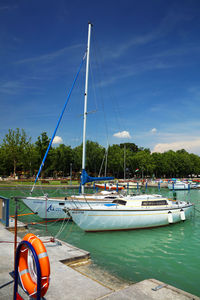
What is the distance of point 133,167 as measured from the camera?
10256 centimetres

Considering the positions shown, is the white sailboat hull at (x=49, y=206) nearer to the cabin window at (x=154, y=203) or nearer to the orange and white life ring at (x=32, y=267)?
the cabin window at (x=154, y=203)

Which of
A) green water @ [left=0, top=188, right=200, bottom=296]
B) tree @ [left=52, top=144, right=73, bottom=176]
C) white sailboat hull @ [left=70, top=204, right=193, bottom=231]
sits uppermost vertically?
tree @ [left=52, top=144, right=73, bottom=176]

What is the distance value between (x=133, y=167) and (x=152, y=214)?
3409 inches

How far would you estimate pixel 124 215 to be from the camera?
1576cm

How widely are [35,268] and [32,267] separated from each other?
0.35 feet

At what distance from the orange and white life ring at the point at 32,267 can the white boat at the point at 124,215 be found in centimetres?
1065

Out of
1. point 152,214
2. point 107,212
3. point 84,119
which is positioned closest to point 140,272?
point 107,212

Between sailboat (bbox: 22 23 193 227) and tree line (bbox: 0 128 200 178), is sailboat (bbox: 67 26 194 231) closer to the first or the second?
sailboat (bbox: 22 23 193 227)

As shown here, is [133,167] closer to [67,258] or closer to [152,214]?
[152,214]

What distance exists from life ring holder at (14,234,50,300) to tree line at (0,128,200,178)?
91.1ft

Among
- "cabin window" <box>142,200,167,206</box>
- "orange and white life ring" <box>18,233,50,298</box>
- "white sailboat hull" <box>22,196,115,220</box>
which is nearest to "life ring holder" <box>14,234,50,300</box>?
"orange and white life ring" <box>18,233,50,298</box>

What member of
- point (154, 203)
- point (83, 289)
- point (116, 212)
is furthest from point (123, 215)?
Answer: point (83, 289)

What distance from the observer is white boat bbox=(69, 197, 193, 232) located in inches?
607

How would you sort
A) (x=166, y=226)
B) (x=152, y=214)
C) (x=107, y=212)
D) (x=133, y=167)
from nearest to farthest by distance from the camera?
(x=107, y=212) < (x=152, y=214) < (x=166, y=226) < (x=133, y=167)
